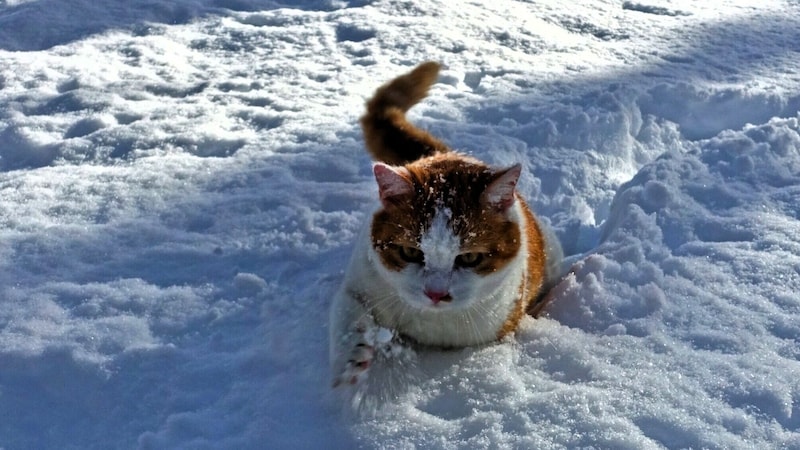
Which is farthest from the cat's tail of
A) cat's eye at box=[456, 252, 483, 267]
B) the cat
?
cat's eye at box=[456, 252, 483, 267]

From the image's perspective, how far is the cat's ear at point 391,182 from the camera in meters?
2.62

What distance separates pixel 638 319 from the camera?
2.84 meters

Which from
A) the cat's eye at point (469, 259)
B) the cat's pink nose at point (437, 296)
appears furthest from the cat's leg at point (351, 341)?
the cat's eye at point (469, 259)

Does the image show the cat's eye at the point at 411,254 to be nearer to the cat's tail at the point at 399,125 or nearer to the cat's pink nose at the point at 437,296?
the cat's pink nose at the point at 437,296

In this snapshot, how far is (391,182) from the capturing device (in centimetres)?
265

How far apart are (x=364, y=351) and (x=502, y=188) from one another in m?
0.73

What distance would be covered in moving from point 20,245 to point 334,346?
66.2 inches

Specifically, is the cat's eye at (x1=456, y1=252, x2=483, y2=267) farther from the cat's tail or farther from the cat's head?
the cat's tail

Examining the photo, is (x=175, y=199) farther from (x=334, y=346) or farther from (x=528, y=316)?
(x=528, y=316)

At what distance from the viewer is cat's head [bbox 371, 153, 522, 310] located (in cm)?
254

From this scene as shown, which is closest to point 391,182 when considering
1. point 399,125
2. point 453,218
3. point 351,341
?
point 453,218

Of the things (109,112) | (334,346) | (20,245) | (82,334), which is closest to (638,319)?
(334,346)

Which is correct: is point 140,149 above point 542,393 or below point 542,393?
below

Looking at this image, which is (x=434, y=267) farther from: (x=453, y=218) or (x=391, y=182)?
(x=391, y=182)
